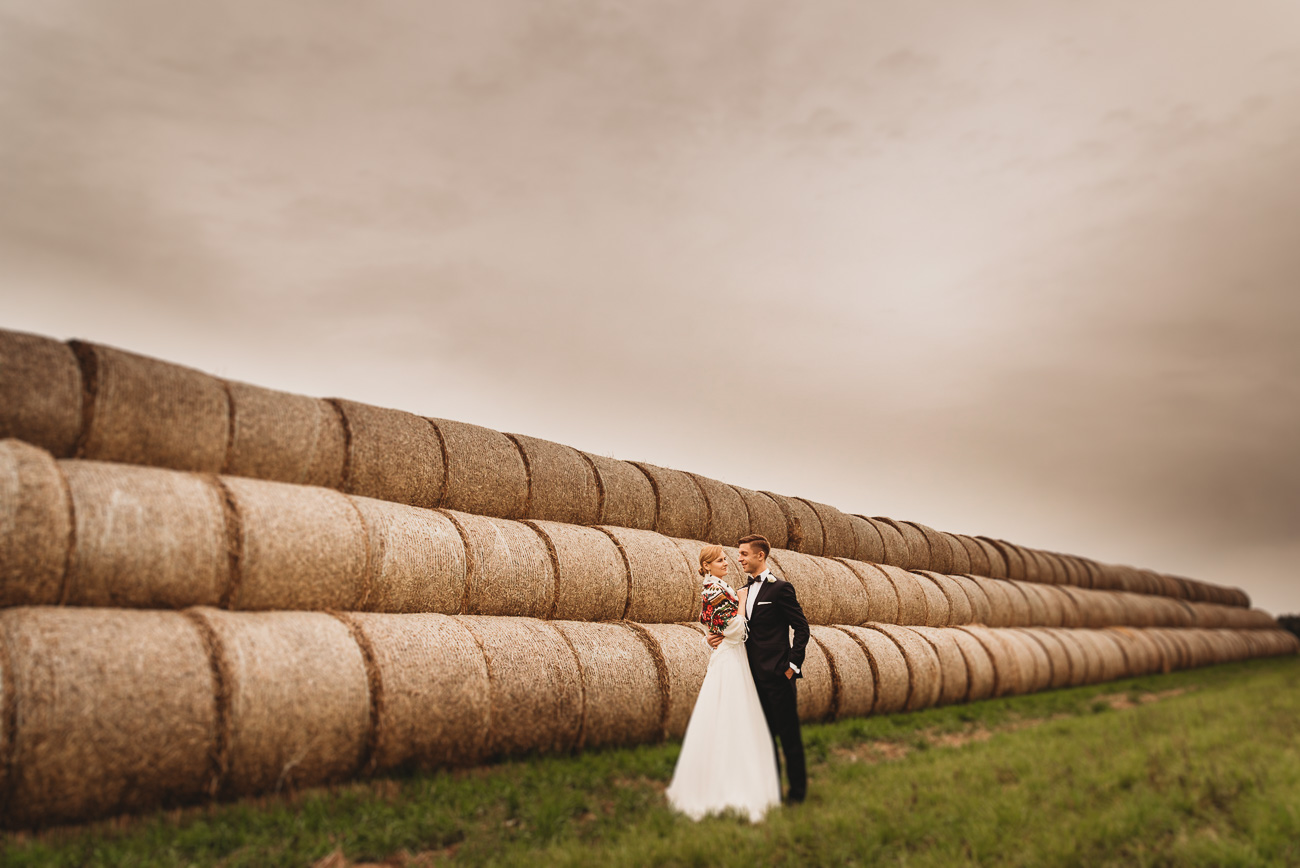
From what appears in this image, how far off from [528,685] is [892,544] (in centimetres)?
880

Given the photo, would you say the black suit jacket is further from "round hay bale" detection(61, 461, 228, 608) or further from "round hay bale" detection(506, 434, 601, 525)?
"round hay bale" detection(61, 461, 228, 608)

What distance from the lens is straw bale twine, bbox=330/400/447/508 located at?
21.7 ft

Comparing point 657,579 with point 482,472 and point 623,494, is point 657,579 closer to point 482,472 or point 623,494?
point 623,494

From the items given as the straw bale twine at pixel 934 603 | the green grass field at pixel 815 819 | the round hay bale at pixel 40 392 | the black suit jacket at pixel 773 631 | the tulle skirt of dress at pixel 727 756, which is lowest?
the green grass field at pixel 815 819

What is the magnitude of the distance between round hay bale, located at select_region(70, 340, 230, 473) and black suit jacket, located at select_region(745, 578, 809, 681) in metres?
3.99

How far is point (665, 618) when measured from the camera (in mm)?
8461

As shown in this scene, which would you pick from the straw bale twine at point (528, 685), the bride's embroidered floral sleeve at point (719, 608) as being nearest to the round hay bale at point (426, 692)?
the straw bale twine at point (528, 685)

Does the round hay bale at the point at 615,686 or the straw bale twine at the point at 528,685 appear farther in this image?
the round hay bale at the point at 615,686

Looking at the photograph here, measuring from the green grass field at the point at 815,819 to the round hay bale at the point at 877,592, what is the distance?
12.1 ft

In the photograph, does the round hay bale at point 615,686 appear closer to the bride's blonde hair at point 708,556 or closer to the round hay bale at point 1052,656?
the bride's blonde hair at point 708,556

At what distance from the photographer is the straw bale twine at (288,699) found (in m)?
4.75

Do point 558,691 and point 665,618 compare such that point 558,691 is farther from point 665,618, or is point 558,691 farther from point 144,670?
point 144,670

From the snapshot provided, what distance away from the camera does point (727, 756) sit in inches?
219

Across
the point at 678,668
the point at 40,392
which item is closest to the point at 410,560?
the point at 40,392
